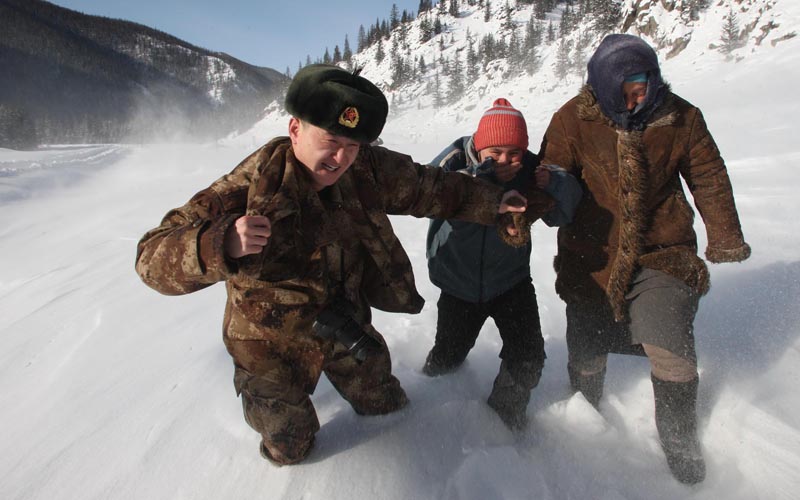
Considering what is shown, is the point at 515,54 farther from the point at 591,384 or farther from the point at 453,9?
the point at 591,384

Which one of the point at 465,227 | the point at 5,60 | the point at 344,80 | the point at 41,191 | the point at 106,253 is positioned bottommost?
the point at 41,191

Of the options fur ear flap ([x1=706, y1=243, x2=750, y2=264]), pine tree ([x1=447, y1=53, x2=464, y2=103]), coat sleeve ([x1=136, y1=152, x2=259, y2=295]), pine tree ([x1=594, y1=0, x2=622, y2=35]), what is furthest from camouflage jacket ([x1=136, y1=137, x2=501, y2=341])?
pine tree ([x1=447, y1=53, x2=464, y2=103])

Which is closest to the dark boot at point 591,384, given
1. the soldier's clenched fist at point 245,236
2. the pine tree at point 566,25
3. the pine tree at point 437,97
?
the soldier's clenched fist at point 245,236

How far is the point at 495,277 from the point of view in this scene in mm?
2088

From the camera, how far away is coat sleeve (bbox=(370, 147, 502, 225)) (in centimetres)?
170

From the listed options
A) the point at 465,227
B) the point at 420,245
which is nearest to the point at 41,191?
the point at 420,245

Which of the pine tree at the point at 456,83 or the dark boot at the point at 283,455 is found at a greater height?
the pine tree at the point at 456,83

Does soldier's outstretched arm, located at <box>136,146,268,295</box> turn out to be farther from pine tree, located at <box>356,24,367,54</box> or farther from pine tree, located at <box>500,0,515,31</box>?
pine tree, located at <box>356,24,367,54</box>

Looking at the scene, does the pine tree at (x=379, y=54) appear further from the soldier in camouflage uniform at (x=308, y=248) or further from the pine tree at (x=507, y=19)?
the soldier in camouflage uniform at (x=308, y=248)

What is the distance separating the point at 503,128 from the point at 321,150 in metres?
0.81

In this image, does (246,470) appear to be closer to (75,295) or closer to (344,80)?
(344,80)

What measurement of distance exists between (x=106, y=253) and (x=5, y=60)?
112 metres

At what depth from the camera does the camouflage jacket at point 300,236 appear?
1281 mm

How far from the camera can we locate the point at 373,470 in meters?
1.63
